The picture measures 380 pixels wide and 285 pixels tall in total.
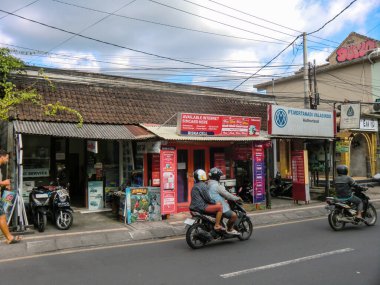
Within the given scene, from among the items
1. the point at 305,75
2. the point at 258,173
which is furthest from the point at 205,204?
the point at 305,75

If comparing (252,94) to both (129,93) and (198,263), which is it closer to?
(129,93)

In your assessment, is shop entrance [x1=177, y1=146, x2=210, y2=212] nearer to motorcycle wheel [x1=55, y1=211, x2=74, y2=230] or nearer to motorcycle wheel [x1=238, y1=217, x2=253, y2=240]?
motorcycle wheel [x1=55, y1=211, x2=74, y2=230]

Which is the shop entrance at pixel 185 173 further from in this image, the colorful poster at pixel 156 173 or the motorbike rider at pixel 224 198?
the motorbike rider at pixel 224 198

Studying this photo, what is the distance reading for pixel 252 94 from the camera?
1783 cm

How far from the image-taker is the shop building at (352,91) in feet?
62.7

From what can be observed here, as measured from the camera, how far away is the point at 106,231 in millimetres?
9125

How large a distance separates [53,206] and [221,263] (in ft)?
16.8

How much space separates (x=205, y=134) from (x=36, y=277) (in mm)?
6856

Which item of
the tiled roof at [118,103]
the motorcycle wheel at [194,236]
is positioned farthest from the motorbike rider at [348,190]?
the tiled roof at [118,103]

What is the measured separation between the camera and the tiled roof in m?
11.7

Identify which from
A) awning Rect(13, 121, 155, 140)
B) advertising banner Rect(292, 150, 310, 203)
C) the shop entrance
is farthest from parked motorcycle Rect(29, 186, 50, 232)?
advertising banner Rect(292, 150, 310, 203)

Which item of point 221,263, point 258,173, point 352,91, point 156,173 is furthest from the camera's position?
point 352,91

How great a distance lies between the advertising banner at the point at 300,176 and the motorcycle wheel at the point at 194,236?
7.46 meters

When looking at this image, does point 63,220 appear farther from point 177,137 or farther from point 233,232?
point 233,232
